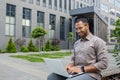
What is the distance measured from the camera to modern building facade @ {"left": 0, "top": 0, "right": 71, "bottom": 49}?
30.6 m

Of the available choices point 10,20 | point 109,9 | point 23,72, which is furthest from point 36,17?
point 109,9

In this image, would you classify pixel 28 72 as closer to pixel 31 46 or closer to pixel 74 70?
pixel 74 70

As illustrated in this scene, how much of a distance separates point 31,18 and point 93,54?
3207 cm

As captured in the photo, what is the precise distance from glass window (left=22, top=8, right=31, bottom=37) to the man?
30.6 m

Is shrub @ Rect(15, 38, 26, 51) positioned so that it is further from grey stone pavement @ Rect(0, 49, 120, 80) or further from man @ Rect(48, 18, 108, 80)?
man @ Rect(48, 18, 108, 80)

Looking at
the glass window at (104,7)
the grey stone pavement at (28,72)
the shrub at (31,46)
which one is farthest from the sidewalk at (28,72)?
the glass window at (104,7)

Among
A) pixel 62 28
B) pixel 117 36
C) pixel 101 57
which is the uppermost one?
pixel 62 28

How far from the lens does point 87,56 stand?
2.98 meters

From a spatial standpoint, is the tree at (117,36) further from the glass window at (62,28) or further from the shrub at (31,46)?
the glass window at (62,28)

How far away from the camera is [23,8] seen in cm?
3341

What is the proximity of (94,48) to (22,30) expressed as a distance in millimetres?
30625

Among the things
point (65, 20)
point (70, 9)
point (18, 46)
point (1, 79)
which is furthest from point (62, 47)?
point (1, 79)

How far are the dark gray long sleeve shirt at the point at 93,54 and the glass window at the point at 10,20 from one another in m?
28.6

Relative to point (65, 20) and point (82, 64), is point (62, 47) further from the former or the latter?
point (82, 64)
